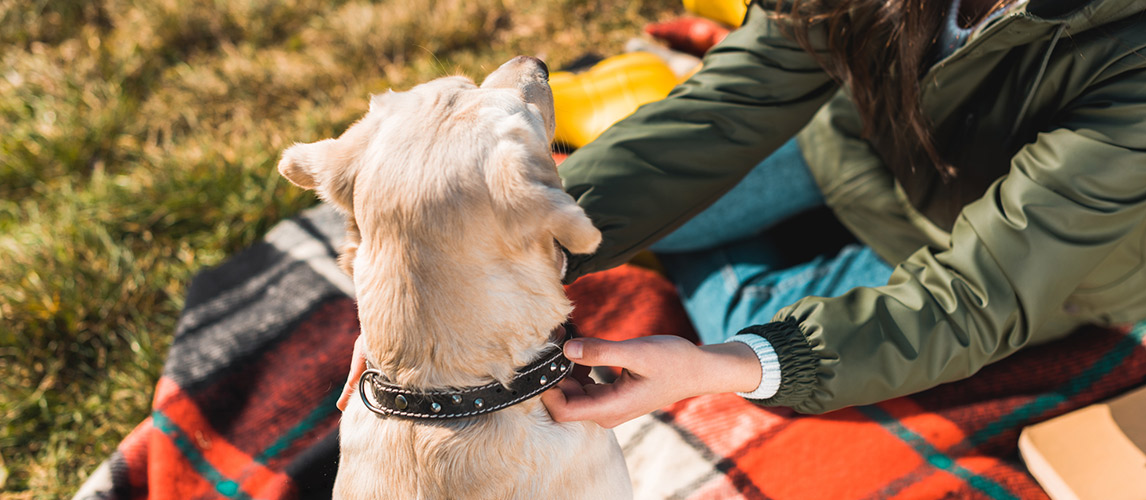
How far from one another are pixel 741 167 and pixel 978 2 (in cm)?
89

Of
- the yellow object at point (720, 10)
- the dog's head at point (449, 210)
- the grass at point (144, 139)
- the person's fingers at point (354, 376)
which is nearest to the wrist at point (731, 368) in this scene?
the dog's head at point (449, 210)

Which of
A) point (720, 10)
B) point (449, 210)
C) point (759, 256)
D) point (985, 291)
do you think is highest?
point (449, 210)

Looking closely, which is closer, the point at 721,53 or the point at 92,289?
the point at 721,53

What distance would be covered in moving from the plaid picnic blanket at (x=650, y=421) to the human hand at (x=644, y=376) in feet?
1.85

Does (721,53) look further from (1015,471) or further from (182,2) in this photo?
(182,2)

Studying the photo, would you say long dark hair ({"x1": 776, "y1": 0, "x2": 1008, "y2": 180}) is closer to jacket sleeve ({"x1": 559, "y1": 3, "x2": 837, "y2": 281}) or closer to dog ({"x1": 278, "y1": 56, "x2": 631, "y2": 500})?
jacket sleeve ({"x1": 559, "y1": 3, "x2": 837, "y2": 281})

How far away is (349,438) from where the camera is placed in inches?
71.0

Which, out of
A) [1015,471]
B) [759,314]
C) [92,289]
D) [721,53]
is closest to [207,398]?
[92,289]

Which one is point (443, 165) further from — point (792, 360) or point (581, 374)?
point (792, 360)

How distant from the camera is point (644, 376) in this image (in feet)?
5.99

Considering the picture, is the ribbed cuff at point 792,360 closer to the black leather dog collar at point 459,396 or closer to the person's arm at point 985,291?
the person's arm at point 985,291

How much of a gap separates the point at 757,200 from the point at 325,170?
1856 mm

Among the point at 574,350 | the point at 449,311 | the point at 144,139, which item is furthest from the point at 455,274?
the point at 144,139

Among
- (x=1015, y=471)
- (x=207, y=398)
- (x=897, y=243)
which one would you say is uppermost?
(x=897, y=243)
